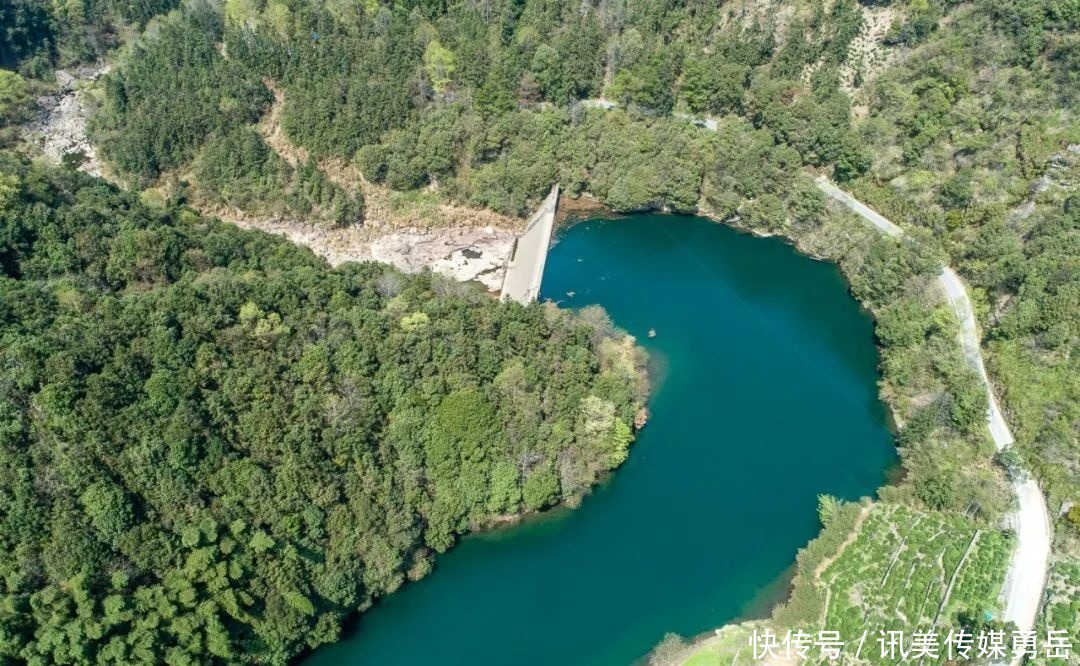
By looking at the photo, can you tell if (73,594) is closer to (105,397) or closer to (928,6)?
(105,397)

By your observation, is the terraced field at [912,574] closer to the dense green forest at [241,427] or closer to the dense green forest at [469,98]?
the dense green forest at [241,427]

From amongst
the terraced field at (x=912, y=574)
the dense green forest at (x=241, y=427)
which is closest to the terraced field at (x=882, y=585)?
the terraced field at (x=912, y=574)

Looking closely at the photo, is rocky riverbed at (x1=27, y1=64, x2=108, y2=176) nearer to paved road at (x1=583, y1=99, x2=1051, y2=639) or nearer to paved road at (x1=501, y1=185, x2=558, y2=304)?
paved road at (x1=501, y1=185, x2=558, y2=304)

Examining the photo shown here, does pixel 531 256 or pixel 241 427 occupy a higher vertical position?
pixel 531 256

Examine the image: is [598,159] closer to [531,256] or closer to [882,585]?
[531,256]

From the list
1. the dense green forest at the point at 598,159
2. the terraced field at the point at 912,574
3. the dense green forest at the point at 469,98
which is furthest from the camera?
the dense green forest at the point at 469,98

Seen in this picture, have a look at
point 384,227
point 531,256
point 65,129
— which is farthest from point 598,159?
point 65,129
